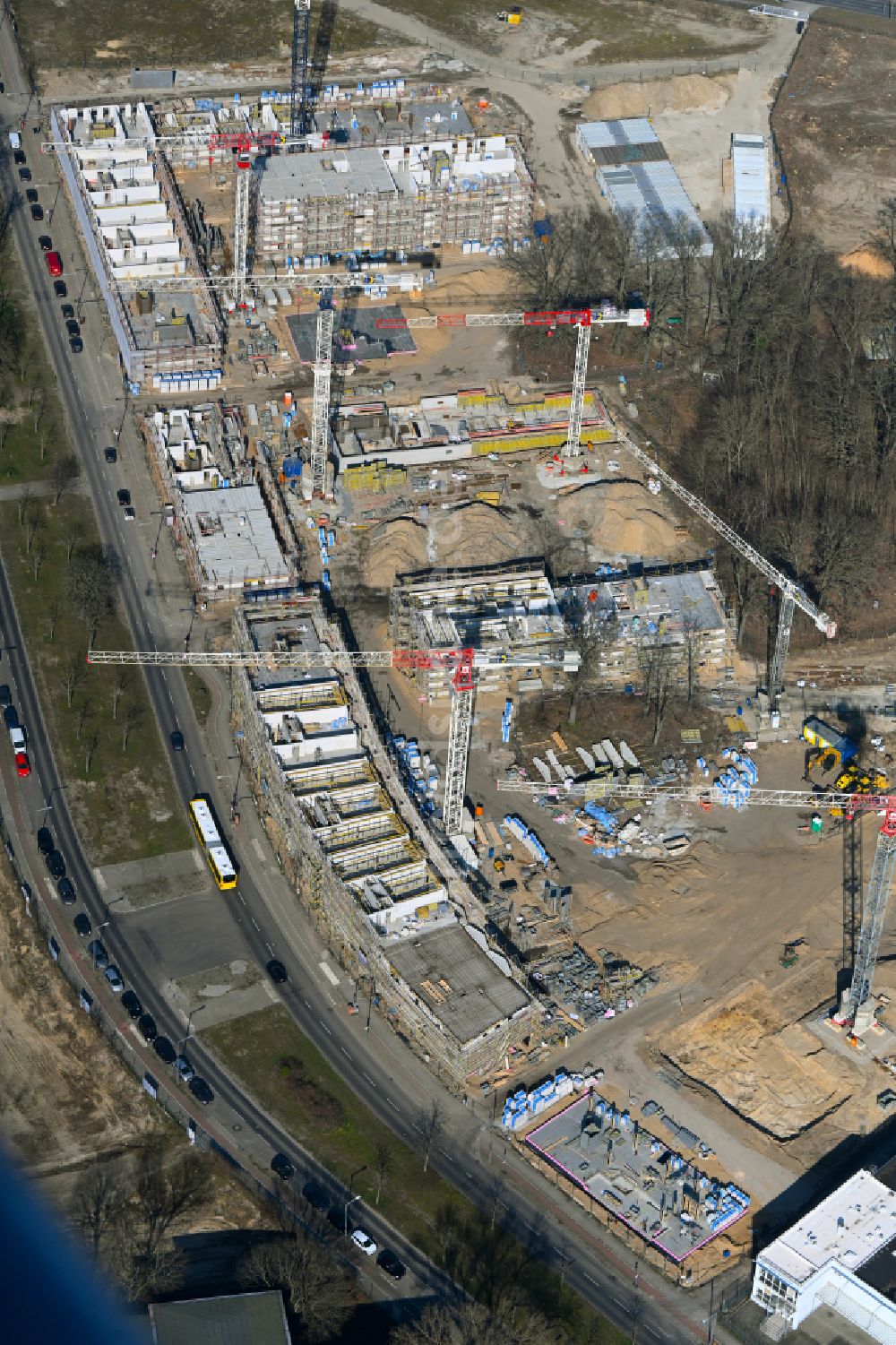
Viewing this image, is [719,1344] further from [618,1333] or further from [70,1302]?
[70,1302]

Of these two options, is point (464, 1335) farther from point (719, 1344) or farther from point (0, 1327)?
point (0, 1327)

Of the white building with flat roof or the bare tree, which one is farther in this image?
the white building with flat roof

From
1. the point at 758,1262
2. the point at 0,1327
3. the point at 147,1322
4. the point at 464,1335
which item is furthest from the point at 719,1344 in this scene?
the point at 0,1327

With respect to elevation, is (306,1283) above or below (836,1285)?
above

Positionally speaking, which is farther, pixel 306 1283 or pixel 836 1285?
pixel 836 1285

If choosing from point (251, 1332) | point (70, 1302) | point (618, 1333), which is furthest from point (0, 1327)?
point (618, 1333)

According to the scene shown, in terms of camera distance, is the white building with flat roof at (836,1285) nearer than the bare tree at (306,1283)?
No
